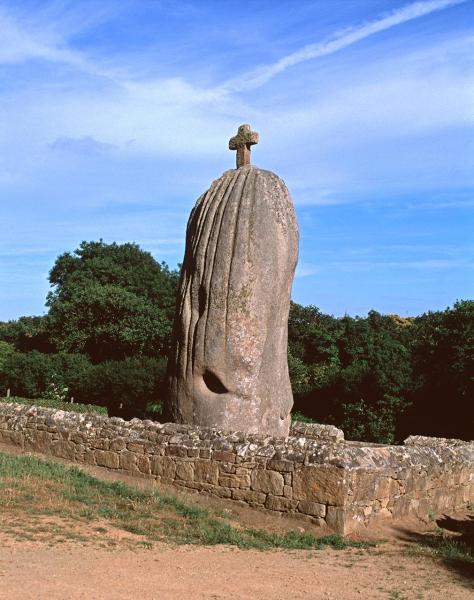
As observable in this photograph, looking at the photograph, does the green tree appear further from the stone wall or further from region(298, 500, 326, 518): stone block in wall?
region(298, 500, 326, 518): stone block in wall

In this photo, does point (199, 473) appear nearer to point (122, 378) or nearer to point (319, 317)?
point (122, 378)

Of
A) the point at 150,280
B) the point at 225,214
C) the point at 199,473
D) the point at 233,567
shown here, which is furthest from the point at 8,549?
Result: the point at 150,280

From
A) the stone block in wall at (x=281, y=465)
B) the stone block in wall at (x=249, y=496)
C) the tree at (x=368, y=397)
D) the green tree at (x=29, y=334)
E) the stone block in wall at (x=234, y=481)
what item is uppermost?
the green tree at (x=29, y=334)

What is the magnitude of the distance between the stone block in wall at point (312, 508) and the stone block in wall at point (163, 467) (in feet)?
6.96

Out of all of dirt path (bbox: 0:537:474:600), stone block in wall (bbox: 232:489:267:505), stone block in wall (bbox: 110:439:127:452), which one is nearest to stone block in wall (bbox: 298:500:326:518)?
stone block in wall (bbox: 232:489:267:505)

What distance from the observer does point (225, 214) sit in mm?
11633

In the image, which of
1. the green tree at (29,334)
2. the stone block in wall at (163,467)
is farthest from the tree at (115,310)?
the stone block in wall at (163,467)

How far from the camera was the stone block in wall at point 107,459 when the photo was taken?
11.0 m

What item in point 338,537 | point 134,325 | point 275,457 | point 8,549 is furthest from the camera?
point 134,325

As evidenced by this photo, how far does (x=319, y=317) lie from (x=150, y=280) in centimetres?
970

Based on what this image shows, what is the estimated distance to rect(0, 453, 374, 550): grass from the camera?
7.60 m

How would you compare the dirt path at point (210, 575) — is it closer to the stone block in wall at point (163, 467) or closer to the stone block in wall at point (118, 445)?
the stone block in wall at point (163, 467)

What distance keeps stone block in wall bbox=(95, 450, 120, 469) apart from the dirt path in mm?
3713

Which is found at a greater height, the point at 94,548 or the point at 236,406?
the point at 236,406
